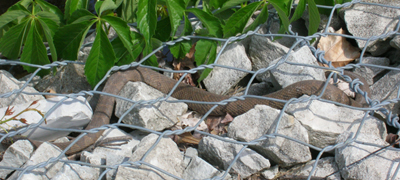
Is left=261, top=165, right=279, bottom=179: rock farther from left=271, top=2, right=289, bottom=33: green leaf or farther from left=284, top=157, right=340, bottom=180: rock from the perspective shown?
left=271, top=2, right=289, bottom=33: green leaf

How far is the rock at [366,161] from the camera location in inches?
76.6

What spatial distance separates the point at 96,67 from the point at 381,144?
2024mm

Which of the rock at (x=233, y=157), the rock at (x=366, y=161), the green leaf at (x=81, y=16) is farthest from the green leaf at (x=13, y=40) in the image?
the rock at (x=366, y=161)

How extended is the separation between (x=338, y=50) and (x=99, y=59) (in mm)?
2166

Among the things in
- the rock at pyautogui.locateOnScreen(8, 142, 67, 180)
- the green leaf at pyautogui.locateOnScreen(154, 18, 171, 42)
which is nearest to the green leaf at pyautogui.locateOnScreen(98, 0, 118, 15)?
the green leaf at pyautogui.locateOnScreen(154, 18, 171, 42)

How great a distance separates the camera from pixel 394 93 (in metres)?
2.70

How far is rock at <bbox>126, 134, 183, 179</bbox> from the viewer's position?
6.22ft

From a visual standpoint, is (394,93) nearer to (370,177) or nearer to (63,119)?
(370,177)

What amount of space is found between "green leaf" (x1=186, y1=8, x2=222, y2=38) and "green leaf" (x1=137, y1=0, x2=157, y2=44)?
343 mm

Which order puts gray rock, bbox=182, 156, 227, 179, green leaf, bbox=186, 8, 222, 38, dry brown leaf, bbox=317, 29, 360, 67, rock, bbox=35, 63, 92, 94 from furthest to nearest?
1. dry brown leaf, bbox=317, 29, 360, 67
2. rock, bbox=35, 63, 92, 94
3. green leaf, bbox=186, 8, 222, 38
4. gray rock, bbox=182, 156, 227, 179

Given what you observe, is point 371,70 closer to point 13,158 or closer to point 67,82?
point 67,82

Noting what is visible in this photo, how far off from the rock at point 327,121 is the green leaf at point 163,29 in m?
1.18

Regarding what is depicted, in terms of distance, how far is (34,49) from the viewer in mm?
2604

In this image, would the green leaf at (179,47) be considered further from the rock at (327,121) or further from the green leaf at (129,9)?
the rock at (327,121)
